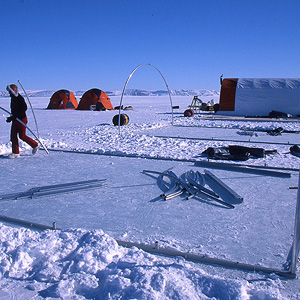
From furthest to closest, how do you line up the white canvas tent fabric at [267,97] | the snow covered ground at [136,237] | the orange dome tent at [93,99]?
the orange dome tent at [93,99] → the white canvas tent fabric at [267,97] → the snow covered ground at [136,237]

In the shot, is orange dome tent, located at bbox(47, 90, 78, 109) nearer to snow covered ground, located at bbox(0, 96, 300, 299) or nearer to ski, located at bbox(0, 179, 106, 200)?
snow covered ground, located at bbox(0, 96, 300, 299)

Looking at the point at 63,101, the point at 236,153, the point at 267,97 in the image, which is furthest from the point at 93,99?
the point at 236,153

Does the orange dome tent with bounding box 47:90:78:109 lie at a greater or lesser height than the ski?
greater

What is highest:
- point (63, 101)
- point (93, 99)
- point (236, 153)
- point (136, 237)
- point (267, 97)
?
point (267, 97)

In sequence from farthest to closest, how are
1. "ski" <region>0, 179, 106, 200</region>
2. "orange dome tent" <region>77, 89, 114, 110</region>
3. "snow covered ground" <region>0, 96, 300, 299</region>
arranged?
"orange dome tent" <region>77, 89, 114, 110</region>, "ski" <region>0, 179, 106, 200</region>, "snow covered ground" <region>0, 96, 300, 299</region>

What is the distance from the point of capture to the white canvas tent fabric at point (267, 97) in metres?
18.4

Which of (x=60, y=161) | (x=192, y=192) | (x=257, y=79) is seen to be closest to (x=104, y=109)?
(x=257, y=79)

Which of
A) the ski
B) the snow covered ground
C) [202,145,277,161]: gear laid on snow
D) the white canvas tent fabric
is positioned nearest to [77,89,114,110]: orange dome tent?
A: the white canvas tent fabric

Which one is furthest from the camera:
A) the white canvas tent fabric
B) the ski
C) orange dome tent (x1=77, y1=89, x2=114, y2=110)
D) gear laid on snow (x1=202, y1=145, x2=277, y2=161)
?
orange dome tent (x1=77, y1=89, x2=114, y2=110)

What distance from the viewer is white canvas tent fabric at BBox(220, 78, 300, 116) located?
18406mm

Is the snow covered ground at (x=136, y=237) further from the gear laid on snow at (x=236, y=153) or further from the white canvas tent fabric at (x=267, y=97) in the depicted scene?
the white canvas tent fabric at (x=267, y=97)

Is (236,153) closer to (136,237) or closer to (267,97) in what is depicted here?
(136,237)

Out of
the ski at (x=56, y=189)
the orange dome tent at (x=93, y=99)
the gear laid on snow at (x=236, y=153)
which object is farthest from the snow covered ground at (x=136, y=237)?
the orange dome tent at (x=93, y=99)

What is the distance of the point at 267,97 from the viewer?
61.4 ft
